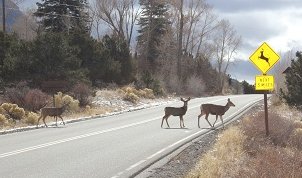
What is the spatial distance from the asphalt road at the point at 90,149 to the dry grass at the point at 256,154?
1.53 meters

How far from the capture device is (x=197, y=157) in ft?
44.6

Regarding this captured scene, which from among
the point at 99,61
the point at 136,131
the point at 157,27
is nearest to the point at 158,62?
the point at 157,27

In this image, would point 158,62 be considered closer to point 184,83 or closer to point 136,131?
point 184,83

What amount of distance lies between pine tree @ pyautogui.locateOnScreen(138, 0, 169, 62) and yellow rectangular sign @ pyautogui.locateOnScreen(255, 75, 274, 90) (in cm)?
5717

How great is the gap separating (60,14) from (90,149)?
46589 mm

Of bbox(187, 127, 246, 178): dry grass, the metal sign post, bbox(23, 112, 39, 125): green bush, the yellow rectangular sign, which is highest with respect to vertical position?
the metal sign post

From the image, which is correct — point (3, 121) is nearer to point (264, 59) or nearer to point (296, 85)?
point (264, 59)

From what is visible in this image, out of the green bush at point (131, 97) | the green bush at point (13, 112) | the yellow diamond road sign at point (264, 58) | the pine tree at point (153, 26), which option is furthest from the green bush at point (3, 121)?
the pine tree at point (153, 26)

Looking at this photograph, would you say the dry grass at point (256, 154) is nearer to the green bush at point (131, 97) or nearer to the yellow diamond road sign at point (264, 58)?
the yellow diamond road sign at point (264, 58)

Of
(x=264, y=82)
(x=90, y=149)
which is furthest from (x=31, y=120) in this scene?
(x=264, y=82)

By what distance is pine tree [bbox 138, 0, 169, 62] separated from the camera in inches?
2945

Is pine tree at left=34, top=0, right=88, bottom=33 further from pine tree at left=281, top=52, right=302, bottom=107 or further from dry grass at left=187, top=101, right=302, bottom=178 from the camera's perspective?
dry grass at left=187, top=101, right=302, bottom=178

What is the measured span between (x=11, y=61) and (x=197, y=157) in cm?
2335

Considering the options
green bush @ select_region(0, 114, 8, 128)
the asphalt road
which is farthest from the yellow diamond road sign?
green bush @ select_region(0, 114, 8, 128)
